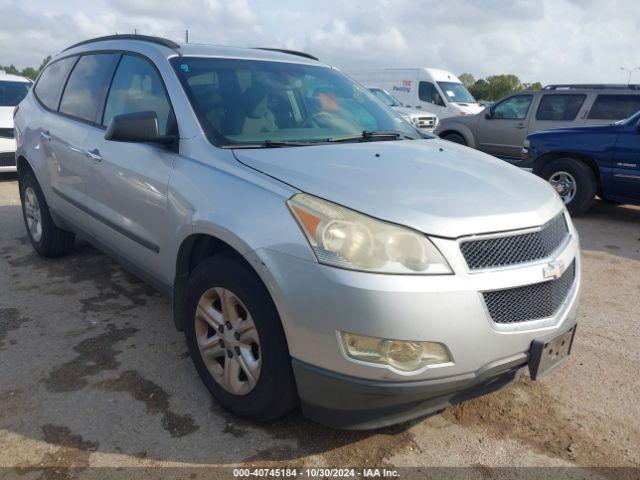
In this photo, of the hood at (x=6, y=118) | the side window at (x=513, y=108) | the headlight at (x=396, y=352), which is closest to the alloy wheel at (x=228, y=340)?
the headlight at (x=396, y=352)

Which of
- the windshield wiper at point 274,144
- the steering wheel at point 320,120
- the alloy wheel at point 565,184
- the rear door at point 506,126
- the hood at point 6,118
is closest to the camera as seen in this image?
the windshield wiper at point 274,144

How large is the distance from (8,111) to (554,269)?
9401 mm

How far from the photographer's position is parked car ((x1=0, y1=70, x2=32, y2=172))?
27.9ft

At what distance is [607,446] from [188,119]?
2604mm

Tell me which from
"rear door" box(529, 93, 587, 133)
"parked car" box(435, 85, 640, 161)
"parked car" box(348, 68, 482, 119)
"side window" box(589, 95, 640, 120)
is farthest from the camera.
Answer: "parked car" box(348, 68, 482, 119)

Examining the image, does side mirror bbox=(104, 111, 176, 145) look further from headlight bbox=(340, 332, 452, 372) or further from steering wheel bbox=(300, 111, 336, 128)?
headlight bbox=(340, 332, 452, 372)

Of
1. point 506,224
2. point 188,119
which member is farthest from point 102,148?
point 506,224

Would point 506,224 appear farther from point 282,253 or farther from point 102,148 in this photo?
point 102,148

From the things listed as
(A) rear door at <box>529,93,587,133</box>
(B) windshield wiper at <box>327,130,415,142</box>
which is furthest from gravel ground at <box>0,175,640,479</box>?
(A) rear door at <box>529,93,587,133</box>

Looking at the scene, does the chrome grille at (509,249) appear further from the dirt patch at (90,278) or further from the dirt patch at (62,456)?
the dirt patch at (90,278)

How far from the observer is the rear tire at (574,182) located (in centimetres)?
712

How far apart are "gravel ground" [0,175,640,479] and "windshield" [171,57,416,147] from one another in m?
1.40

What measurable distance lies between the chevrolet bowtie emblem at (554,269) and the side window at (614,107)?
26.8 ft

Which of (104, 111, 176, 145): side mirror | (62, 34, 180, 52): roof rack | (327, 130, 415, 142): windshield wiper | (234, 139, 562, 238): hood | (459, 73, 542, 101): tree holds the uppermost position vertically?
(62, 34, 180, 52): roof rack
